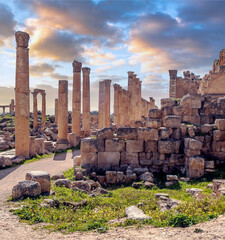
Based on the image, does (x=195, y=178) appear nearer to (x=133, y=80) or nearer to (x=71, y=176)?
(x=71, y=176)

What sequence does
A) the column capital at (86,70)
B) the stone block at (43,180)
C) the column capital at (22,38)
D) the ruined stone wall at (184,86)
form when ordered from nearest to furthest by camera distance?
the stone block at (43,180), the column capital at (22,38), the ruined stone wall at (184,86), the column capital at (86,70)

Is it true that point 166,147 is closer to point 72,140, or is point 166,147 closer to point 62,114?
point 72,140

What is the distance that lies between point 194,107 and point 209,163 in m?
4.59

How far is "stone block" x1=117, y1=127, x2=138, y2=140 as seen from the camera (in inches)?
555

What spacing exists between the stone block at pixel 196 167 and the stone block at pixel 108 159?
13.6 ft

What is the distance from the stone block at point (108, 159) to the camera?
45.9 feet

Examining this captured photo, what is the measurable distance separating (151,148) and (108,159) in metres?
2.65

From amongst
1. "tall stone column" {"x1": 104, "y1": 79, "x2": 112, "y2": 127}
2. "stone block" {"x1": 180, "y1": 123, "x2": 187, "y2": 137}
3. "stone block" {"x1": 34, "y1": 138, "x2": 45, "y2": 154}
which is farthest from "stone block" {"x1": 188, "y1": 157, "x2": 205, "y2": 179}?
"tall stone column" {"x1": 104, "y1": 79, "x2": 112, "y2": 127}

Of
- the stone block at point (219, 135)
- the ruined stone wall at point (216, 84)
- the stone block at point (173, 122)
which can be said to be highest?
the ruined stone wall at point (216, 84)

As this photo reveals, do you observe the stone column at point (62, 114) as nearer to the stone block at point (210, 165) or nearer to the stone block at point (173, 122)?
the stone block at point (173, 122)

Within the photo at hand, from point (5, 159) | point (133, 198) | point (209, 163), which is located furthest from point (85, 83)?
point (133, 198)

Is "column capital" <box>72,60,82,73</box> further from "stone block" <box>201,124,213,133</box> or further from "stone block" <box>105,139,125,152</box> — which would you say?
"stone block" <box>201,124,213,133</box>

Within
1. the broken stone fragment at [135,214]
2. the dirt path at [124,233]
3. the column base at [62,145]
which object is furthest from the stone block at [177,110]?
the column base at [62,145]

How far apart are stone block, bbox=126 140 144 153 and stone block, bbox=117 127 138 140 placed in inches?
10.3
